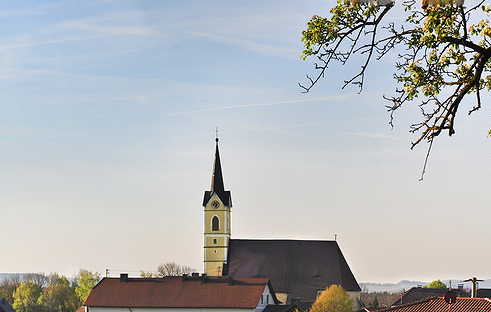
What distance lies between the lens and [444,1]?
9.58m

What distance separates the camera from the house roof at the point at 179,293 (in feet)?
212

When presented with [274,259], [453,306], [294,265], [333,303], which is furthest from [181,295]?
[453,306]

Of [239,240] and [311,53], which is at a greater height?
[239,240]

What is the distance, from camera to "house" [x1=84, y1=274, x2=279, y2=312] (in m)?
64.6

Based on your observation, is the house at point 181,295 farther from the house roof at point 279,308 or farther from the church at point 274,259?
the church at point 274,259

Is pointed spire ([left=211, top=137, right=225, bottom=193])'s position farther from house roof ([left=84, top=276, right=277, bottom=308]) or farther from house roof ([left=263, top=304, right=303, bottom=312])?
house roof ([left=263, top=304, right=303, bottom=312])

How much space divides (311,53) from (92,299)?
60.3 meters

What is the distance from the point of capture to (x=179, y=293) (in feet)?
220

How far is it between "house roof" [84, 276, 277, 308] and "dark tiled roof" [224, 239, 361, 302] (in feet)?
27.8

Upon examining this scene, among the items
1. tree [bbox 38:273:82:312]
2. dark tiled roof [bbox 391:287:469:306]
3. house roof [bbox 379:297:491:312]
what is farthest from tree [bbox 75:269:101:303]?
house roof [bbox 379:297:491:312]

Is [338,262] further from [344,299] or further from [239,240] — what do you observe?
[344,299]

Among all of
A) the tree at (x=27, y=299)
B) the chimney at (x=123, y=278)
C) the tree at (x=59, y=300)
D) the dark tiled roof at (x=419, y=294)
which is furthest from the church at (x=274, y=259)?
the tree at (x=27, y=299)

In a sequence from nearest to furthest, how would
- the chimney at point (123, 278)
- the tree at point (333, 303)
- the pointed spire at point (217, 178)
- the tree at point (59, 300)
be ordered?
1. the tree at point (333, 303)
2. the chimney at point (123, 278)
3. the pointed spire at point (217, 178)
4. the tree at point (59, 300)

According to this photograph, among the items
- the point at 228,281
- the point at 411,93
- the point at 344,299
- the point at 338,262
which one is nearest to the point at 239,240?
the point at 338,262
